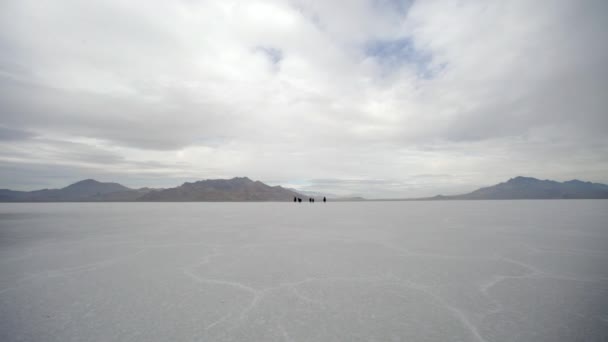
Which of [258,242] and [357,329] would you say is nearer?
[357,329]

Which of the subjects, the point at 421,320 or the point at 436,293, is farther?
the point at 436,293

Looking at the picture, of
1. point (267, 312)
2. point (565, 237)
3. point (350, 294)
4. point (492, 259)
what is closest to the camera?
point (267, 312)

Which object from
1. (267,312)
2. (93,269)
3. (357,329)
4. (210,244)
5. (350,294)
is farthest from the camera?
(210,244)

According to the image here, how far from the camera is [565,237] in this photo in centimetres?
1149

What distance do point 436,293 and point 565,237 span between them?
427 inches

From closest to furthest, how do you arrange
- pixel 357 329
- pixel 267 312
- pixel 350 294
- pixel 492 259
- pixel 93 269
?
pixel 357 329 → pixel 267 312 → pixel 350 294 → pixel 93 269 → pixel 492 259

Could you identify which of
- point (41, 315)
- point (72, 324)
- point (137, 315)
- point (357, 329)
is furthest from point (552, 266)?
point (41, 315)

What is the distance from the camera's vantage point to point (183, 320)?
3863 millimetres

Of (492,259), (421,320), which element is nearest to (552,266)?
(492,259)

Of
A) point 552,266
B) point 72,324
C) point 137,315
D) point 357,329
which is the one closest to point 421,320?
point 357,329

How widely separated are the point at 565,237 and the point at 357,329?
→ 13.0 meters

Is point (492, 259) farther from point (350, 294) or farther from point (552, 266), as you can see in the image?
point (350, 294)

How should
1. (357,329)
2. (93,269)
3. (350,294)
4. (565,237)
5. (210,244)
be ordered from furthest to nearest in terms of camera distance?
(565,237)
(210,244)
(93,269)
(350,294)
(357,329)

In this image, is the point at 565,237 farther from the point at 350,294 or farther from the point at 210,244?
the point at 210,244
